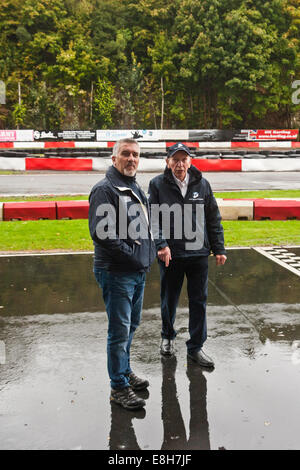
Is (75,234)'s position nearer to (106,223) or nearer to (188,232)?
(188,232)

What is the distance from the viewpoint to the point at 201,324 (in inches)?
171

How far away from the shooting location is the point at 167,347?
4516 millimetres

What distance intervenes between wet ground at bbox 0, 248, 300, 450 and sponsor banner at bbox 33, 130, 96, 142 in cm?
3485

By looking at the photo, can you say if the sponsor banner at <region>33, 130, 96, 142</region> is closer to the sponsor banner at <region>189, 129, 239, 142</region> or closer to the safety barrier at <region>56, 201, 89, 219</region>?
the sponsor banner at <region>189, 129, 239, 142</region>

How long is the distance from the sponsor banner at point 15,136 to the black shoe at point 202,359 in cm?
3816

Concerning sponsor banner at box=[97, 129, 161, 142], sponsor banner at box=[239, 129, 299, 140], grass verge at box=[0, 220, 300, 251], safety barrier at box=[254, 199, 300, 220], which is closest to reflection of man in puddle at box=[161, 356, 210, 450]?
grass verge at box=[0, 220, 300, 251]

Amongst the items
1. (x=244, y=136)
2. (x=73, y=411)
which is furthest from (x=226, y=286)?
(x=244, y=136)

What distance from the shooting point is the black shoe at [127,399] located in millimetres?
3545

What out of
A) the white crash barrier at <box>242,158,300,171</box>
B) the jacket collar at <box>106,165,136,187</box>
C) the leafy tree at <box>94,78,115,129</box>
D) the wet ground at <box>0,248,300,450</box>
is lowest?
the wet ground at <box>0,248,300,450</box>

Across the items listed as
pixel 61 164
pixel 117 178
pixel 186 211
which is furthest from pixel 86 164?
pixel 117 178

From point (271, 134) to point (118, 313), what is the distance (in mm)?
41930

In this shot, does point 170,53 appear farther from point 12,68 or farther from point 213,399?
point 213,399

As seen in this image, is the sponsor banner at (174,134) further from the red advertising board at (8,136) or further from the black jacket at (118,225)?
the black jacket at (118,225)

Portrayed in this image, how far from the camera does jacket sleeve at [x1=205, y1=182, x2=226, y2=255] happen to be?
14.2ft
